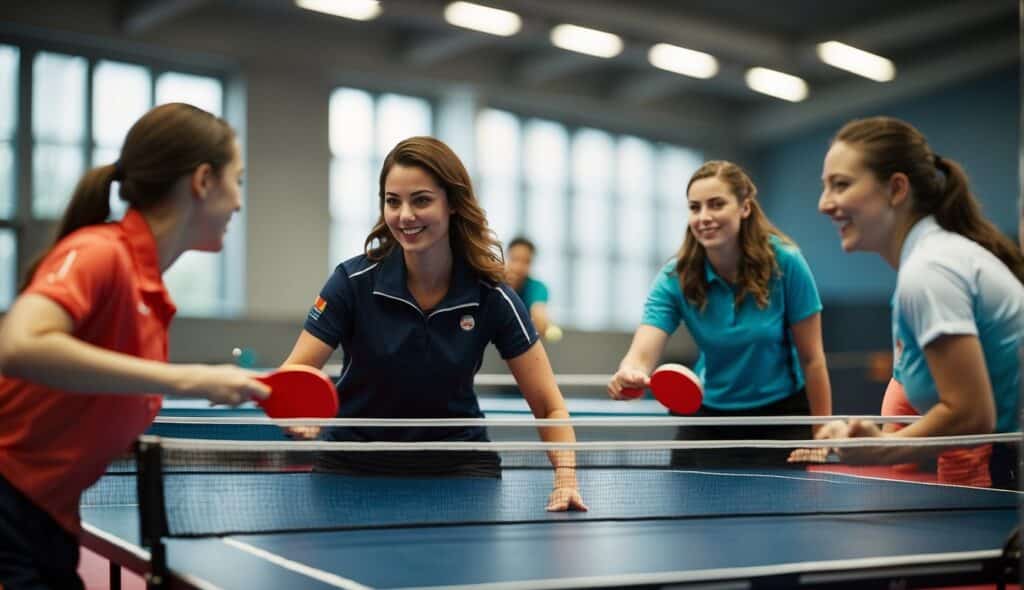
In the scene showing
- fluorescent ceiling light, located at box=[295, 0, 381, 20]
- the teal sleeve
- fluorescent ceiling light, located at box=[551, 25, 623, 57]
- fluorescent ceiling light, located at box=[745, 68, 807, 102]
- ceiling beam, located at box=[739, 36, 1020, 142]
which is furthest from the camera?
fluorescent ceiling light, located at box=[745, 68, 807, 102]

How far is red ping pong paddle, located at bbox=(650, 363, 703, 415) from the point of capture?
316 cm

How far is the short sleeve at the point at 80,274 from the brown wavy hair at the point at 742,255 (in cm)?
252

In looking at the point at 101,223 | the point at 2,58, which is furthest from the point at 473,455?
the point at 2,58

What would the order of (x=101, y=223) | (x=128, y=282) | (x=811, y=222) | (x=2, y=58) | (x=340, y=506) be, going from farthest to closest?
(x=811, y=222), (x=2, y=58), (x=340, y=506), (x=101, y=223), (x=128, y=282)

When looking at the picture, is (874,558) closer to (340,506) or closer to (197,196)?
(340,506)

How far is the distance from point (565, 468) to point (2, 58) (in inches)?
521

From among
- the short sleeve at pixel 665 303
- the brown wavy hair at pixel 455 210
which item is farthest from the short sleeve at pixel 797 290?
the brown wavy hair at pixel 455 210

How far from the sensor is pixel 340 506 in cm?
282

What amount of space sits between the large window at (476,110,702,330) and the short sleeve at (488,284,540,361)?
45.5 ft

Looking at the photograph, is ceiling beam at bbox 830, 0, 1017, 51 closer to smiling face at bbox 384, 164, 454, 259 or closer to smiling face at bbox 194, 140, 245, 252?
smiling face at bbox 384, 164, 454, 259

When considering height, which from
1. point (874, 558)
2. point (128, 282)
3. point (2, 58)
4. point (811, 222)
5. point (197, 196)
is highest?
point (2, 58)

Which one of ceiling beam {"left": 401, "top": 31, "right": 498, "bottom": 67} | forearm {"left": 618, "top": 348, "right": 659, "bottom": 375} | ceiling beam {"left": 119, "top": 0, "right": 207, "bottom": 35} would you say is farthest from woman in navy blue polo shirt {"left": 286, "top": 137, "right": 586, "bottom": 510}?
ceiling beam {"left": 401, "top": 31, "right": 498, "bottom": 67}

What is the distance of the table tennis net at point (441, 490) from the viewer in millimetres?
2414

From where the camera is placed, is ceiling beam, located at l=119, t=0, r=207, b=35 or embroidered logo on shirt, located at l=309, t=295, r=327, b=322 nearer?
embroidered logo on shirt, located at l=309, t=295, r=327, b=322
